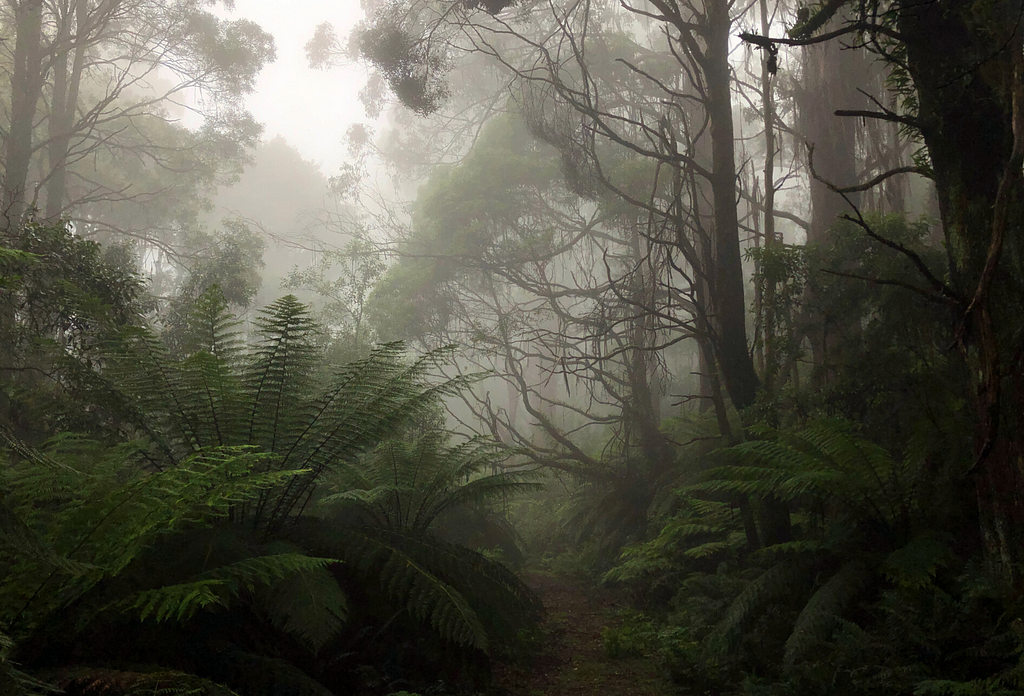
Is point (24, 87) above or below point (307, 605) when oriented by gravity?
above

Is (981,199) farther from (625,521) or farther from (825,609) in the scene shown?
(625,521)

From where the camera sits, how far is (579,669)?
396 cm

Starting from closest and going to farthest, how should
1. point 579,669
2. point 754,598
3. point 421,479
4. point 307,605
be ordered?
point 307,605, point 754,598, point 579,669, point 421,479

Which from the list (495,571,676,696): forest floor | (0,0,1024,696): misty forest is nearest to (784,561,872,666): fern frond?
(0,0,1024,696): misty forest

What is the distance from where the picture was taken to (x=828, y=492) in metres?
3.77

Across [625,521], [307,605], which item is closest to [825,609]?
[307,605]

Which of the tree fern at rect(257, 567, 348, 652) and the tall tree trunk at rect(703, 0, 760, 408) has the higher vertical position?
the tall tree trunk at rect(703, 0, 760, 408)

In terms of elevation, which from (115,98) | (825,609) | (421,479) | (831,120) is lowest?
(825,609)

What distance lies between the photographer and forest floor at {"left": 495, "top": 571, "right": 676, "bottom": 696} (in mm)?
3547

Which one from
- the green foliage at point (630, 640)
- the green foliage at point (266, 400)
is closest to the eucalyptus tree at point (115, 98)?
the green foliage at point (266, 400)

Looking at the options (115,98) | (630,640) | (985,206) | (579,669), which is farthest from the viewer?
(115,98)

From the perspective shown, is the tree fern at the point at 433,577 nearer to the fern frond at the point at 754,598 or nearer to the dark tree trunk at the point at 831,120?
the fern frond at the point at 754,598

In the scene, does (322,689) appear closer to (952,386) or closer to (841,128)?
(952,386)

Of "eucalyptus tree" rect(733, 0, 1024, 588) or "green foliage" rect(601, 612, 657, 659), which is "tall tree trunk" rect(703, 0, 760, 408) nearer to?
"eucalyptus tree" rect(733, 0, 1024, 588)
